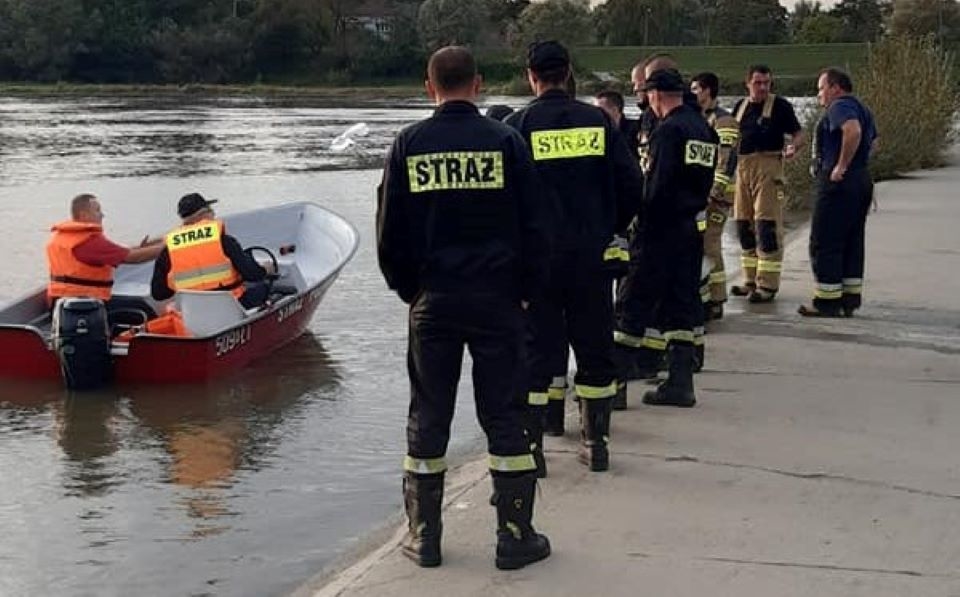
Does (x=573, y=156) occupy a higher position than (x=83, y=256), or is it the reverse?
(x=573, y=156)

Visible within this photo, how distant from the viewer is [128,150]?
37844mm

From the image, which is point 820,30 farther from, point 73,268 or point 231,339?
point 73,268

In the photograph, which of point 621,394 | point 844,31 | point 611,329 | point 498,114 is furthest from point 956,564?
point 844,31

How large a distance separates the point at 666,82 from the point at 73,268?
5313mm

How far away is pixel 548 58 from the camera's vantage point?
242 inches

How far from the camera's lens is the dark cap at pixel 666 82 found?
7582 millimetres

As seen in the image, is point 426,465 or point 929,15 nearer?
point 426,465

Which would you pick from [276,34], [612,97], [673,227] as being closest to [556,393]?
[673,227]

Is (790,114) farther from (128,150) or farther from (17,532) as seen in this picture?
(128,150)

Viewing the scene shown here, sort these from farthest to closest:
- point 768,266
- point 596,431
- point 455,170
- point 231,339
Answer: point 768,266, point 231,339, point 596,431, point 455,170

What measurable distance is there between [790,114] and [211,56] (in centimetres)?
9031

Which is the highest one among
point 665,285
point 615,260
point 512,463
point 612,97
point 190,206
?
point 612,97

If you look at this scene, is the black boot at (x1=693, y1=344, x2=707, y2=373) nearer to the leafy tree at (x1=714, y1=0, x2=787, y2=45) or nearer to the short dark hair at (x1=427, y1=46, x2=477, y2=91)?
the short dark hair at (x1=427, y1=46, x2=477, y2=91)

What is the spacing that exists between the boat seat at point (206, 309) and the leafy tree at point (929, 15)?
126ft
